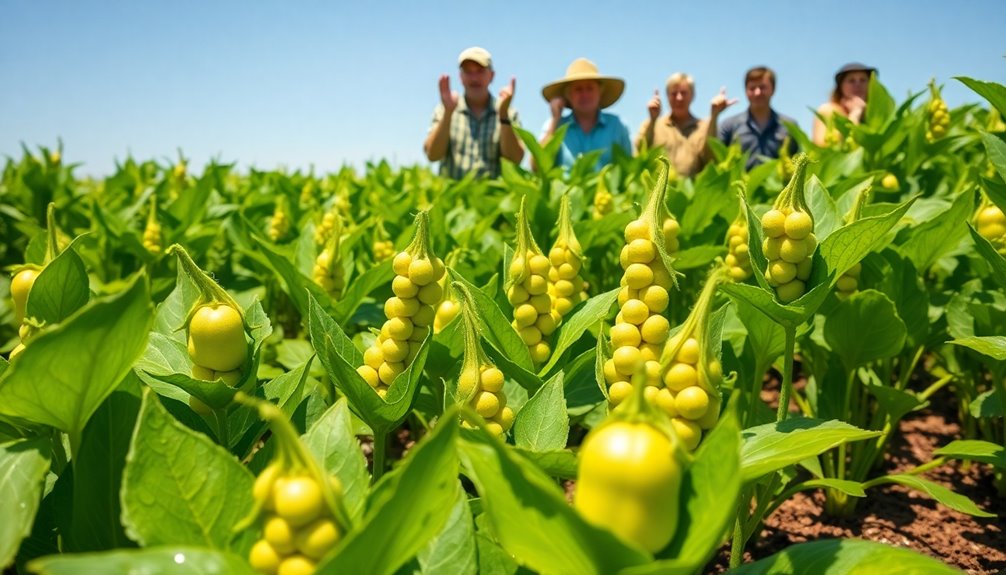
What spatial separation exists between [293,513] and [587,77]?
6.92 meters

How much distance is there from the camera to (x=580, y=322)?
1761 millimetres

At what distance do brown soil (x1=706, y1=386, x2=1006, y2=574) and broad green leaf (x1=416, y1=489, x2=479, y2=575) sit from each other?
73.3 inches

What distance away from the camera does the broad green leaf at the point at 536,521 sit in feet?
2.82

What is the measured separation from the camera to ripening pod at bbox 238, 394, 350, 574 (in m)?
0.83

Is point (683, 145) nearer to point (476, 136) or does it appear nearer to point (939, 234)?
point (476, 136)

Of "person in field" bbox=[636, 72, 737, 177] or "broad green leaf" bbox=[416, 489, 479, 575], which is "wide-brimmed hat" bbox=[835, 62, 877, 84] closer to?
"person in field" bbox=[636, 72, 737, 177]

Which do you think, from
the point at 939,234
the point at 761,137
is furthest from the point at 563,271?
the point at 761,137

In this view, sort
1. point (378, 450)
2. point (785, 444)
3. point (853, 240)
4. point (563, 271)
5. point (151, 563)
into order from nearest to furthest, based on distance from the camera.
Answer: point (151, 563), point (785, 444), point (853, 240), point (378, 450), point (563, 271)

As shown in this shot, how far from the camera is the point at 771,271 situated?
59.0 inches

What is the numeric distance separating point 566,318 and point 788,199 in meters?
0.68

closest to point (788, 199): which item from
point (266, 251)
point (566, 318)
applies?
point (566, 318)

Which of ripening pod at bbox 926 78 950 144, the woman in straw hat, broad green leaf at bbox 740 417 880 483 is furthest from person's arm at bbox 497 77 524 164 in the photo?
broad green leaf at bbox 740 417 880 483

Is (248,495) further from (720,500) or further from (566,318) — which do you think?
(566,318)

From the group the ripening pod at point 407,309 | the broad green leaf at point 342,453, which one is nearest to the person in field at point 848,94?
the ripening pod at point 407,309
